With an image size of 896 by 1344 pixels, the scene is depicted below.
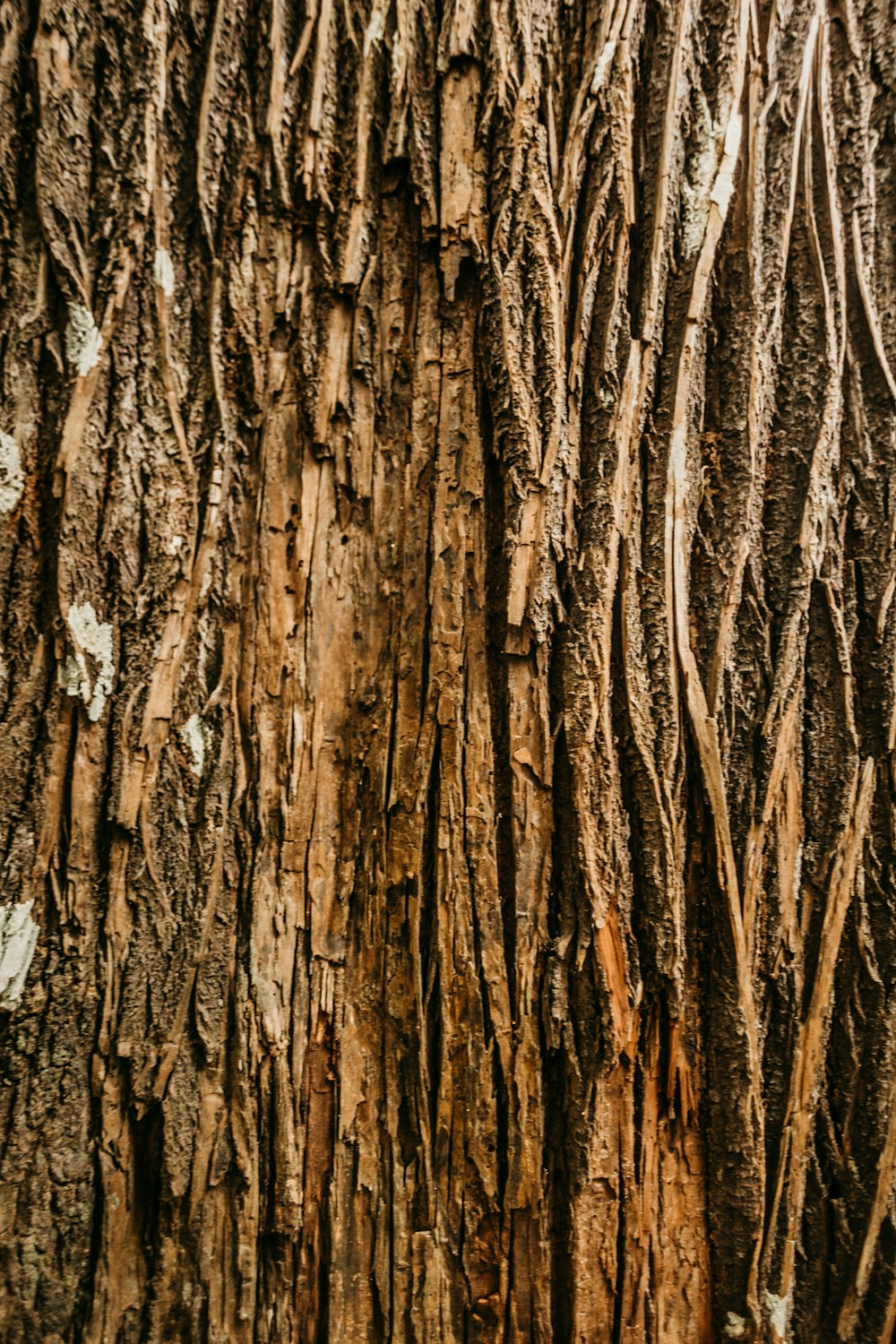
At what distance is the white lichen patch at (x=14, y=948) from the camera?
141 cm

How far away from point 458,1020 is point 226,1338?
68 centimetres

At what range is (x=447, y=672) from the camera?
1.49 m

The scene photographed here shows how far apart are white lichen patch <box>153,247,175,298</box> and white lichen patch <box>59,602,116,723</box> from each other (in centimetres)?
65

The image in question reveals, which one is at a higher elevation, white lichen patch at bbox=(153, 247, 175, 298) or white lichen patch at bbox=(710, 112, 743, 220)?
white lichen patch at bbox=(710, 112, 743, 220)

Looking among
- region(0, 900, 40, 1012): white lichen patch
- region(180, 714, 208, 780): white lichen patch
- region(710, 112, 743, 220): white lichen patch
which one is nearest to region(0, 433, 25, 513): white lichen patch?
region(180, 714, 208, 780): white lichen patch

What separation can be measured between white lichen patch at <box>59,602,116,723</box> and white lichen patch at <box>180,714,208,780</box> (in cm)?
16

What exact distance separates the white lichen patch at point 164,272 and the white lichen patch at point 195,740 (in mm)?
852

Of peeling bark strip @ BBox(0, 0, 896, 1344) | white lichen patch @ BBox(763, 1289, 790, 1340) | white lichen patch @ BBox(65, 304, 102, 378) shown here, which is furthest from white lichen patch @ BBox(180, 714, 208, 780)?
white lichen patch @ BBox(763, 1289, 790, 1340)

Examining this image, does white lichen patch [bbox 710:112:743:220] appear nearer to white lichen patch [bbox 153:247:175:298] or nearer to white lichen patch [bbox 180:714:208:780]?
white lichen patch [bbox 153:247:175:298]

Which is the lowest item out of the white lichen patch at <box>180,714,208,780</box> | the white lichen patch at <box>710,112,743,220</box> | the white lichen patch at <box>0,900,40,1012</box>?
the white lichen patch at <box>0,900,40,1012</box>

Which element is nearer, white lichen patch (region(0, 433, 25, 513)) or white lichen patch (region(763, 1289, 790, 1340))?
white lichen patch (region(763, 1289, 790, 1340))

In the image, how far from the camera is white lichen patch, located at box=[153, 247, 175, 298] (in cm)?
154

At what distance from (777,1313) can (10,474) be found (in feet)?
6.96

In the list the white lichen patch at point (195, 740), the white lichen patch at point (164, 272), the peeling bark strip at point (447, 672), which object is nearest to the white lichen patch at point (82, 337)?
the peeling bark strip at point (447, 672)
